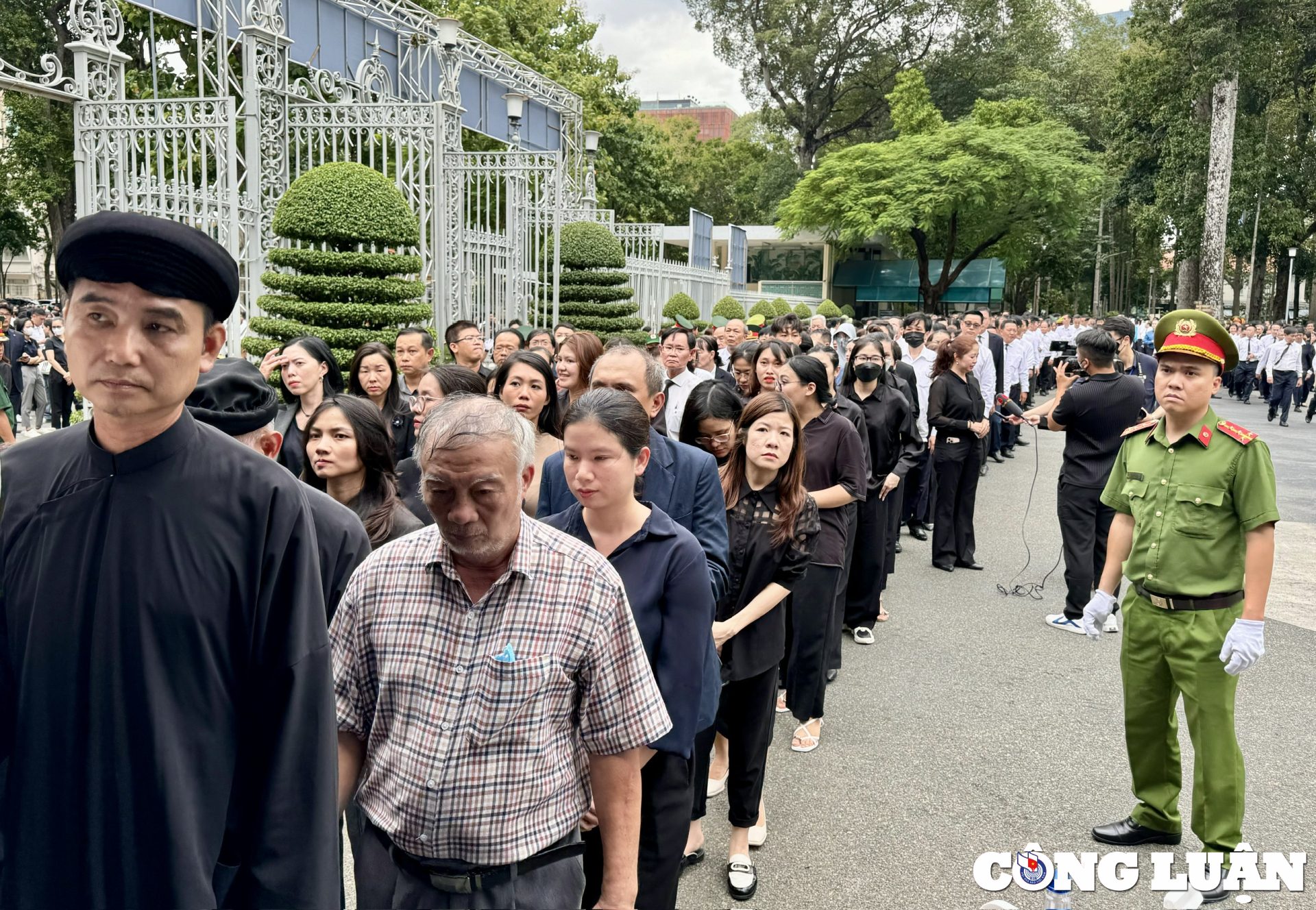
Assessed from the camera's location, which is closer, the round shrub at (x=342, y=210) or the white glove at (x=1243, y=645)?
the white glove at (x=1243, y=645)

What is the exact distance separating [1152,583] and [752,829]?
1.92m

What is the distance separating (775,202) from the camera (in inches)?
2114

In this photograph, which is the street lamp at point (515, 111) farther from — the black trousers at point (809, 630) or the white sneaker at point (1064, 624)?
the black trousers at point (809, 630)

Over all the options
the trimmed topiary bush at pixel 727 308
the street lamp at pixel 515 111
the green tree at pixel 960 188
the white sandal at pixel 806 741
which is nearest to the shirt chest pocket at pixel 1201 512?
the white sandal at pixel 806 741

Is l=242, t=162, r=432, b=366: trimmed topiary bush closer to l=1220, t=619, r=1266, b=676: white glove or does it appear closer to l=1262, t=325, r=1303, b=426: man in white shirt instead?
l=1220, t=619, r=1266, b=676: white glove

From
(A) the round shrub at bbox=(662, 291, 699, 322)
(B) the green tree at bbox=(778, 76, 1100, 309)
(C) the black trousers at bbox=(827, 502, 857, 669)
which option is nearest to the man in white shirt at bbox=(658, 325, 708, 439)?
(C) the black trousers at bbox=(827, 502, 857, 669)

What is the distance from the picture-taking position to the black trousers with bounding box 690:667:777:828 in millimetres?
3865

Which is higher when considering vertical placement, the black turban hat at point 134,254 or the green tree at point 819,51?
the green tree at point 819,51

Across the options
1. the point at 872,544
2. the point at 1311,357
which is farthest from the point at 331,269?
the point at 1311,357

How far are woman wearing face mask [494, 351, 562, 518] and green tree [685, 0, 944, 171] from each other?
47.1 meters

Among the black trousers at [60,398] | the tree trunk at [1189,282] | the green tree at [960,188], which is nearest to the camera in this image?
the black trousers at [60,398]

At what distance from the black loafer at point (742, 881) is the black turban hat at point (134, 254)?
3.09m

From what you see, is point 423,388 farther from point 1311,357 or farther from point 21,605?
point 1311,357

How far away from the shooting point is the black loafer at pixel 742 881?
3.82m
